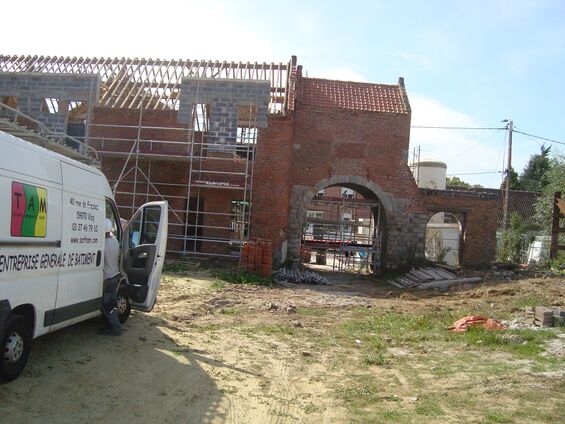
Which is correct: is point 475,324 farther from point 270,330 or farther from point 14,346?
point 14,346

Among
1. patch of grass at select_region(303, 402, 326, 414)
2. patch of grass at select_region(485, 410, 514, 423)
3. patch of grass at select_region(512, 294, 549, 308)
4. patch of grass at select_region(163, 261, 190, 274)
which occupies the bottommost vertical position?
patch of grass at select_region(303, 402, 326, 414)

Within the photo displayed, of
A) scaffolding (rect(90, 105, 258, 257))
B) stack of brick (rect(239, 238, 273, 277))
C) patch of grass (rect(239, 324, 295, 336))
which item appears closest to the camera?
patch of grass (rect(239, 324, 295, 336))

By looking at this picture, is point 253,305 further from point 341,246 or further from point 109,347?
point 341,246

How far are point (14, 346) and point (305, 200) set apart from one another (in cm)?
1665

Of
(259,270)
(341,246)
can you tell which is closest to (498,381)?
(259,270)

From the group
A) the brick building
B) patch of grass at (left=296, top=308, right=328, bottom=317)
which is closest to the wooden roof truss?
the brick building

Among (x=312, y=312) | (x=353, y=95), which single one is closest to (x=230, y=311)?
(x=312, y=312)

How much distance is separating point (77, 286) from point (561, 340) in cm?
720

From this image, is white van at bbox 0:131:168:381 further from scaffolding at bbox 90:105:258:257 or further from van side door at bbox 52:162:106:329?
scaffolding at bbox 90:105:258:257

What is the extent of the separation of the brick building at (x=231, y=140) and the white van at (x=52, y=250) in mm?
10581

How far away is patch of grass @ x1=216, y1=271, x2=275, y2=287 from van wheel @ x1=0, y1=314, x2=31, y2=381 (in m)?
11.1

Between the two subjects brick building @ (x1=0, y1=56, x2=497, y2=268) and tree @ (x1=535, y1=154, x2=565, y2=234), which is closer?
brick building @ (x1=0, y1=56, x2=497, y2=268)

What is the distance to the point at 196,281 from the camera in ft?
51.6

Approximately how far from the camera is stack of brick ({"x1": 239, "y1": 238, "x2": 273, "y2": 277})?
1801 cm
